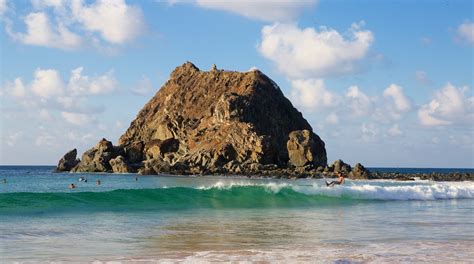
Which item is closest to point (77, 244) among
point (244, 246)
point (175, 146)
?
point (244, 246)

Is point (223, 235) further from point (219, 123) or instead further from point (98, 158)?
point (219, 123)

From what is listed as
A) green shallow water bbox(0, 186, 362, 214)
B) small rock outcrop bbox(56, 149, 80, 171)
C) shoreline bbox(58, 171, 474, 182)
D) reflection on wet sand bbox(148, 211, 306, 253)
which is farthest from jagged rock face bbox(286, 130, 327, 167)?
reflection on wet sand bbox(148, 211, 306, 253)

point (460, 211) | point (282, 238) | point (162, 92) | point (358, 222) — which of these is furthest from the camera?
point (162, 92)

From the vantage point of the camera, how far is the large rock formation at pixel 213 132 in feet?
345

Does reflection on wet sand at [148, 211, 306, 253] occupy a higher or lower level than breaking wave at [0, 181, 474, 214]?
lower

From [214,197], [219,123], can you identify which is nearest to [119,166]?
[219,123]

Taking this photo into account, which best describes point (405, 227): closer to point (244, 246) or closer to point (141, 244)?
point (244, 246)

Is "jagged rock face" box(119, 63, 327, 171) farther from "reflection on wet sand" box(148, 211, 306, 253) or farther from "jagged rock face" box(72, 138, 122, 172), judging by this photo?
"reflection on wet sand" box(148, 211, 306, 253)

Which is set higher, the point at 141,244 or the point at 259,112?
the point at 259,112

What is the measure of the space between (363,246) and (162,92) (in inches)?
5937

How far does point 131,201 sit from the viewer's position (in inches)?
1090

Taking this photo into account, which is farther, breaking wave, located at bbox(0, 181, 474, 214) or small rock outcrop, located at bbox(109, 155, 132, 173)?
small rock outcrop, located at bbox(109, 155, 132, 173)

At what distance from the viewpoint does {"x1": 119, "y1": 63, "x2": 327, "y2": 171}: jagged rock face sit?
353 ft

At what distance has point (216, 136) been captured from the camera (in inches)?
4530
